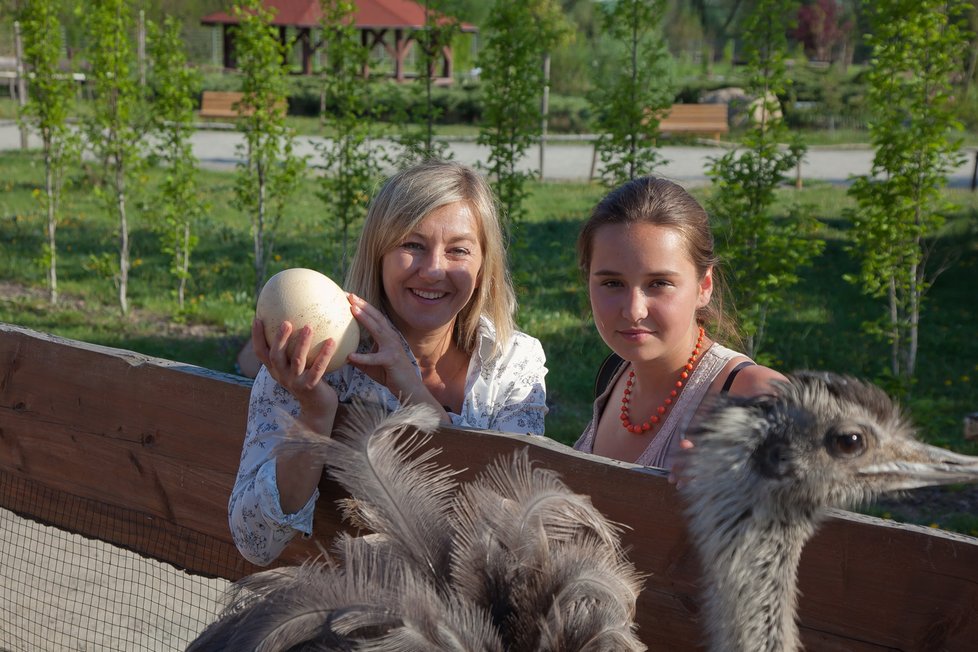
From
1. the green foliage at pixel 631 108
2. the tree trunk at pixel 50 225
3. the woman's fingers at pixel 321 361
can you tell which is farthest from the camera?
the tree trunk at pixel 50 225

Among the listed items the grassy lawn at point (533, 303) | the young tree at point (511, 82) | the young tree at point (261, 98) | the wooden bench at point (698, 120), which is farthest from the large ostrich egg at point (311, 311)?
the wooden bench at point (698, 120)

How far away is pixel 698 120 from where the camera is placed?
75.9ft

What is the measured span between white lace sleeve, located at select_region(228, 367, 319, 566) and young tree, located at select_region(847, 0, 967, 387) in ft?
17.5

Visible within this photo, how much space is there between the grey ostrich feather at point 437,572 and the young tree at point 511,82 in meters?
6.55

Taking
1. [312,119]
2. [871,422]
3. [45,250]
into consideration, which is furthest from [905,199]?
[312,119]

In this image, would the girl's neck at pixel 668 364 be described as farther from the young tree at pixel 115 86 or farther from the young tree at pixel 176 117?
the young tree at pixel 115 86

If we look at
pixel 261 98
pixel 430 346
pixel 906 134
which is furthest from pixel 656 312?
pixel 261 98

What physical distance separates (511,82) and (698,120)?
14.6 metres

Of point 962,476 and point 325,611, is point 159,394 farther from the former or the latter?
point 962,476

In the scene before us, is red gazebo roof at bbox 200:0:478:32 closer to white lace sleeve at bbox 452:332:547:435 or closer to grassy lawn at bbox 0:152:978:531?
grassy lawn at bbox 0:152:978:531

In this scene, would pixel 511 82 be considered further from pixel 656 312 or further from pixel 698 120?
pixel 698 120

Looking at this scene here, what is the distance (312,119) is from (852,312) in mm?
21009

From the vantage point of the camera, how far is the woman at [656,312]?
2.96 m

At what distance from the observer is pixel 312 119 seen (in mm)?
28609
